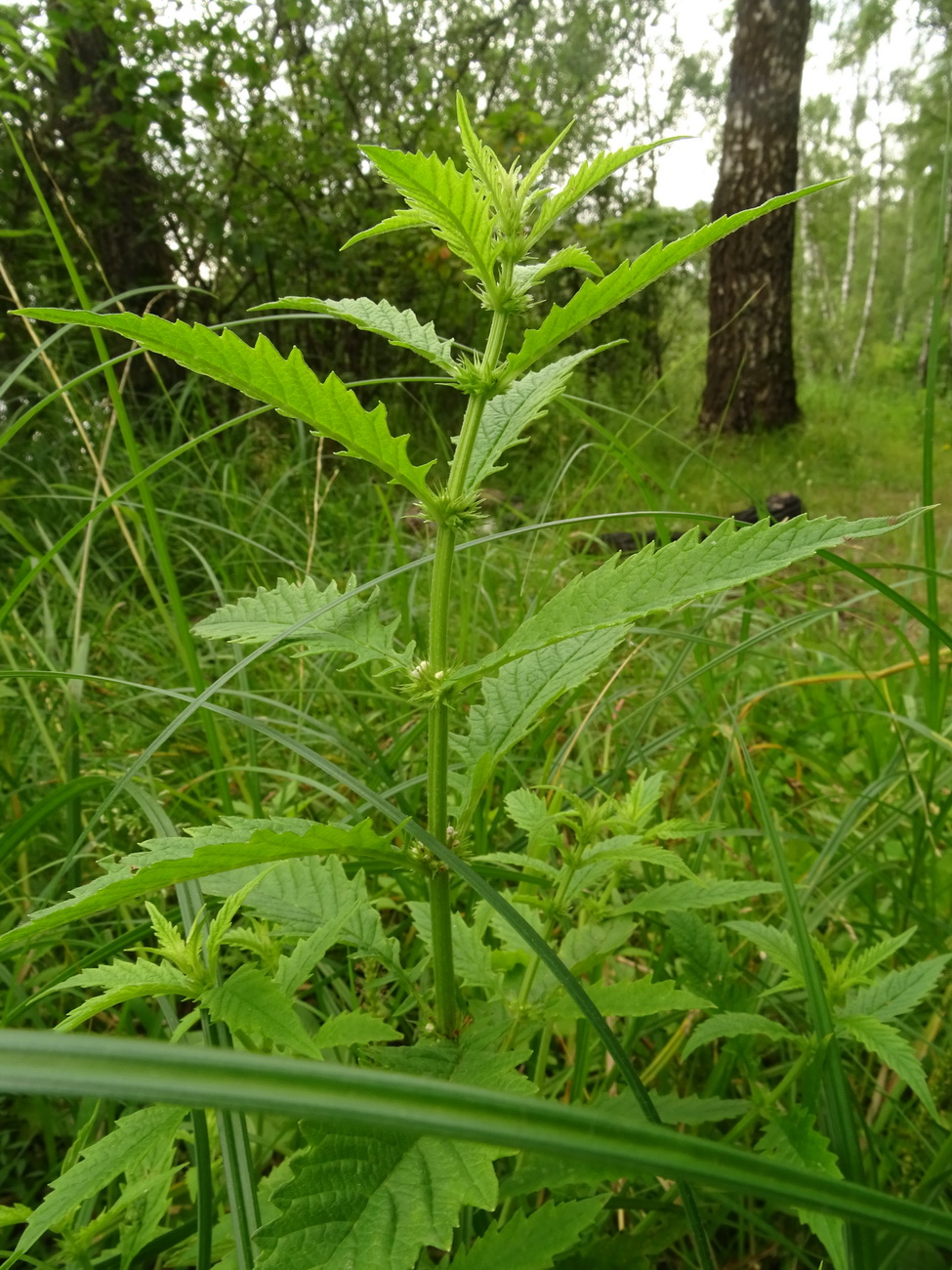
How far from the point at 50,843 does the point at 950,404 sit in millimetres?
9787

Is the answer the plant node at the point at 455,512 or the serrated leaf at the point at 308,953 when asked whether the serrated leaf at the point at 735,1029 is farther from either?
the plant node at the point at 455,512

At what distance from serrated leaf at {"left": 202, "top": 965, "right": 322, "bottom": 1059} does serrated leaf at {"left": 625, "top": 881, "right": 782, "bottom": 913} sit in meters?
0.29

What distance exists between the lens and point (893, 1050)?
59 centimetres

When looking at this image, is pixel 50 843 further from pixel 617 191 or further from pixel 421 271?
pixel 617 191

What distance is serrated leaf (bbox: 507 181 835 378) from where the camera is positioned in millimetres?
480

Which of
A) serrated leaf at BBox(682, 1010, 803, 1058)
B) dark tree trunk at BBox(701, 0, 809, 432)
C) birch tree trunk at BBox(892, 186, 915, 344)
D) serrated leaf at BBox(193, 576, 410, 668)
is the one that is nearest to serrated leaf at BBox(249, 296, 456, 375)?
serrated leaf at BBox(193, 576, 410, 668)

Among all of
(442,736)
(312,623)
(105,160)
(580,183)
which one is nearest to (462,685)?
(442,736)

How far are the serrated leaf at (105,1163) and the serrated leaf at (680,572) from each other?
0.32 meters

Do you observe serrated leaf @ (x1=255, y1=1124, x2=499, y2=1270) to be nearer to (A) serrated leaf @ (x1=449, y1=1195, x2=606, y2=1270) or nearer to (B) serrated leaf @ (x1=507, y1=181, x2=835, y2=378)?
(A) serrated leaf @ (x1=449, y1=1195, x2=606, y2=1270)

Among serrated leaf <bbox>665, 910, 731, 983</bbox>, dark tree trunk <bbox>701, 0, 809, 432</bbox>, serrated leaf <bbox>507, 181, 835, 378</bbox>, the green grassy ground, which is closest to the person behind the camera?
serrated leaf <bbox>507, 181, 835, 378</bbox>

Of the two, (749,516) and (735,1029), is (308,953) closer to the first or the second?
(735,1029)

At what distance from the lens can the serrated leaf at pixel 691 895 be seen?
644 millimetres

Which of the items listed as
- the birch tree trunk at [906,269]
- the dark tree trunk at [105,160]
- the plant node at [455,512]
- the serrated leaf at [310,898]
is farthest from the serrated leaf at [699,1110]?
the birch tree trunk at [906,269]

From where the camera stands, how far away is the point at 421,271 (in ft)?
13.6
